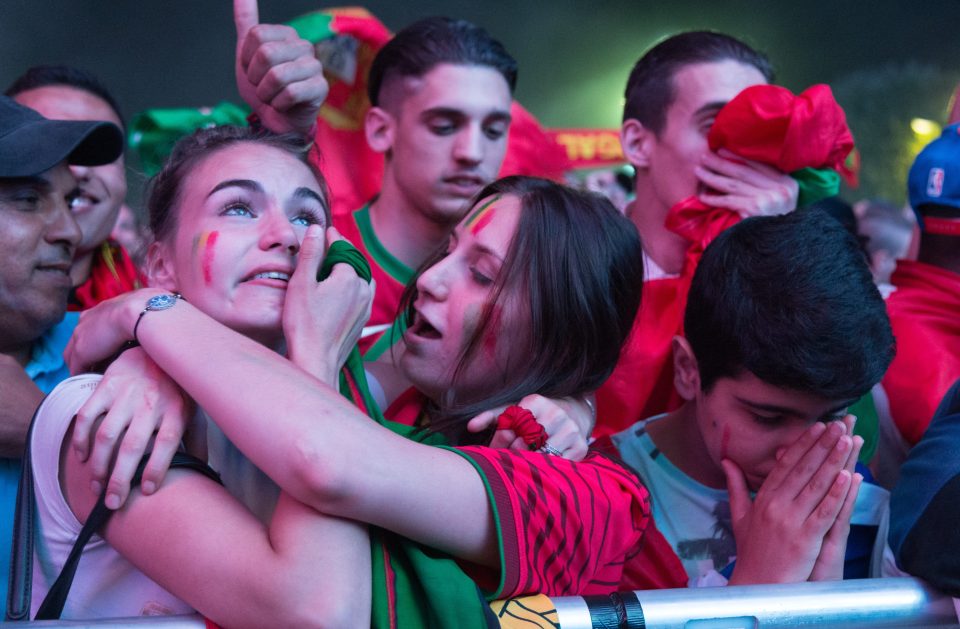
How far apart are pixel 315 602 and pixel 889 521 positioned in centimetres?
98

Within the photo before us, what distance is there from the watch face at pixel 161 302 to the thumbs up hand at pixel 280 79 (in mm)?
656

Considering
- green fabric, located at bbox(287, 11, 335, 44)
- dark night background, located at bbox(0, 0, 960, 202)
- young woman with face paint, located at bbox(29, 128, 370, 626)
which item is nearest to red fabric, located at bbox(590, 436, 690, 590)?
young woman with face paint, located at bbox(29, 128, 370, 626)

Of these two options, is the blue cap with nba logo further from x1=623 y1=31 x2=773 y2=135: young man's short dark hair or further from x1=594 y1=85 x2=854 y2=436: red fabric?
x1=623 y1=31 x2=773 y2=135: young man's short dark hair

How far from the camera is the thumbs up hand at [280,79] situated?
1.83m

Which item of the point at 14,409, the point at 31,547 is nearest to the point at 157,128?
the point at 14,409

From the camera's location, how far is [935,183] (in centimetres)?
214

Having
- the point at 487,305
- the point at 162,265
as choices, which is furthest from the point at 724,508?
the point at 162,265

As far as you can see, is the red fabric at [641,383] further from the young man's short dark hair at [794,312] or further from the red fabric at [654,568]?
the red fabric at [654,568]

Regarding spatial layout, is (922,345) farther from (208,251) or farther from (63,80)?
(63,80)

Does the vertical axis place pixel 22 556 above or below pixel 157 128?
below

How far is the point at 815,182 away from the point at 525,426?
1235 mm

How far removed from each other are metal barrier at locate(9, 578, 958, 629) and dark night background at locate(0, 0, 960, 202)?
5.25 metres

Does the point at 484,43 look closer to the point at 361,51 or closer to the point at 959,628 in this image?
the point at 361,51

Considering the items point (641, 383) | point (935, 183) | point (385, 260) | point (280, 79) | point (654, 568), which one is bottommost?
point (654, 568)
